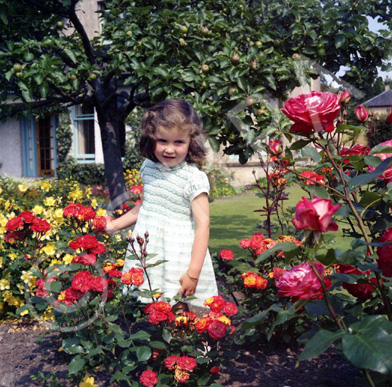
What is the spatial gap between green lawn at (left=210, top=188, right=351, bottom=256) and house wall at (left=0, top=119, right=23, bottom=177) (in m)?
8.04

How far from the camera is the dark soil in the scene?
2195 mm

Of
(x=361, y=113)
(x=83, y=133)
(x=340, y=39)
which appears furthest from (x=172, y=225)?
(x=83, y=133)

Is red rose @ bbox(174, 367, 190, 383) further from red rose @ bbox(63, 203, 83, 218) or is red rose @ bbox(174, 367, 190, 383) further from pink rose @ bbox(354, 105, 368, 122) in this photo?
pink rose @ bbox(354, 105, 368, 122)

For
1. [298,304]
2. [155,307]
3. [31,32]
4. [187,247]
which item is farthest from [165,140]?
[31,32]

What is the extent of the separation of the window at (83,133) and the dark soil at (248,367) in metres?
11.9

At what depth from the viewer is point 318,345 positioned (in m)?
0.90

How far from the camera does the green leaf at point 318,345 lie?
87cm

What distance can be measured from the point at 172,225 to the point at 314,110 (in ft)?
4.23

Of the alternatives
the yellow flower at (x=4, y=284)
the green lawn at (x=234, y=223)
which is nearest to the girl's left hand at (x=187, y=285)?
the yellow flower at (x=4, y=284)

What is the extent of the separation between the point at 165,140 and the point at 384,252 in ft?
4.61

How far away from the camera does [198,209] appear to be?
227cm

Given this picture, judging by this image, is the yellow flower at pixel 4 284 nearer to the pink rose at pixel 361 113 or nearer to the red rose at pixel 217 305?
the red rose at pixel 217 305

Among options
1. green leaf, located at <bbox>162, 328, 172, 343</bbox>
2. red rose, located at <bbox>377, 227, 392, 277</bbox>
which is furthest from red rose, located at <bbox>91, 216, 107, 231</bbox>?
red rose, located at <bbox>377, 227, 392, 277</bbox>

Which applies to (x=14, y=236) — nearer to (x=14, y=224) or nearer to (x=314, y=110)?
(x=14, y=224)
